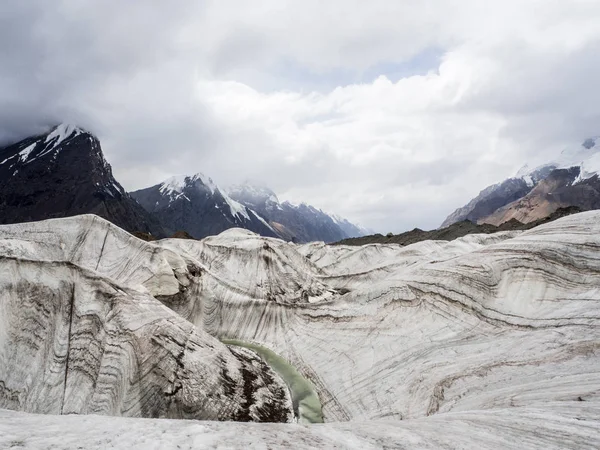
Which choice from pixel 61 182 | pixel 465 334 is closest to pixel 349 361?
pixel 465 334

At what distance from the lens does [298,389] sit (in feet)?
35.1

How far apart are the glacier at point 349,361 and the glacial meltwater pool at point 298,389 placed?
0.75 feet

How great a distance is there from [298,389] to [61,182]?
12886cm

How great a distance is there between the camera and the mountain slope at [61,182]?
10581cm

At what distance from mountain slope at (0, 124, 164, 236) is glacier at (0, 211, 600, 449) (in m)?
103

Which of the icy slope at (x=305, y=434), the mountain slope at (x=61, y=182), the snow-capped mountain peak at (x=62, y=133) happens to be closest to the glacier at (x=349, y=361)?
the icy slope at (x=305, y=434)

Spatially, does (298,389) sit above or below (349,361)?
below

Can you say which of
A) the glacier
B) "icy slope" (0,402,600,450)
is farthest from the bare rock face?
"icy slope" (0,402,600,450)

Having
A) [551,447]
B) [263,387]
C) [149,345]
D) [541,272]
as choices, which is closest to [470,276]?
[541,272]

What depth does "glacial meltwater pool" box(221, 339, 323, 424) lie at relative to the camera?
9.39m

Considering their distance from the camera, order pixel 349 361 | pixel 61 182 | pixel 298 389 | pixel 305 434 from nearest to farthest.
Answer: pixel 305 434 < pixel 298 389 < pixel 349 361 < pixel 61 182

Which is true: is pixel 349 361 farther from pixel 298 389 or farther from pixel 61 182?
pixel 61 182

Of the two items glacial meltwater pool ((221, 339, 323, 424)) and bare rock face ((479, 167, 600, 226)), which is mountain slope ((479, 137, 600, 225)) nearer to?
bare rock face ((479, 167, 600, 226))

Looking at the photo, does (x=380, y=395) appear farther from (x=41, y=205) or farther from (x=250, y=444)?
(x=41, y=205)
